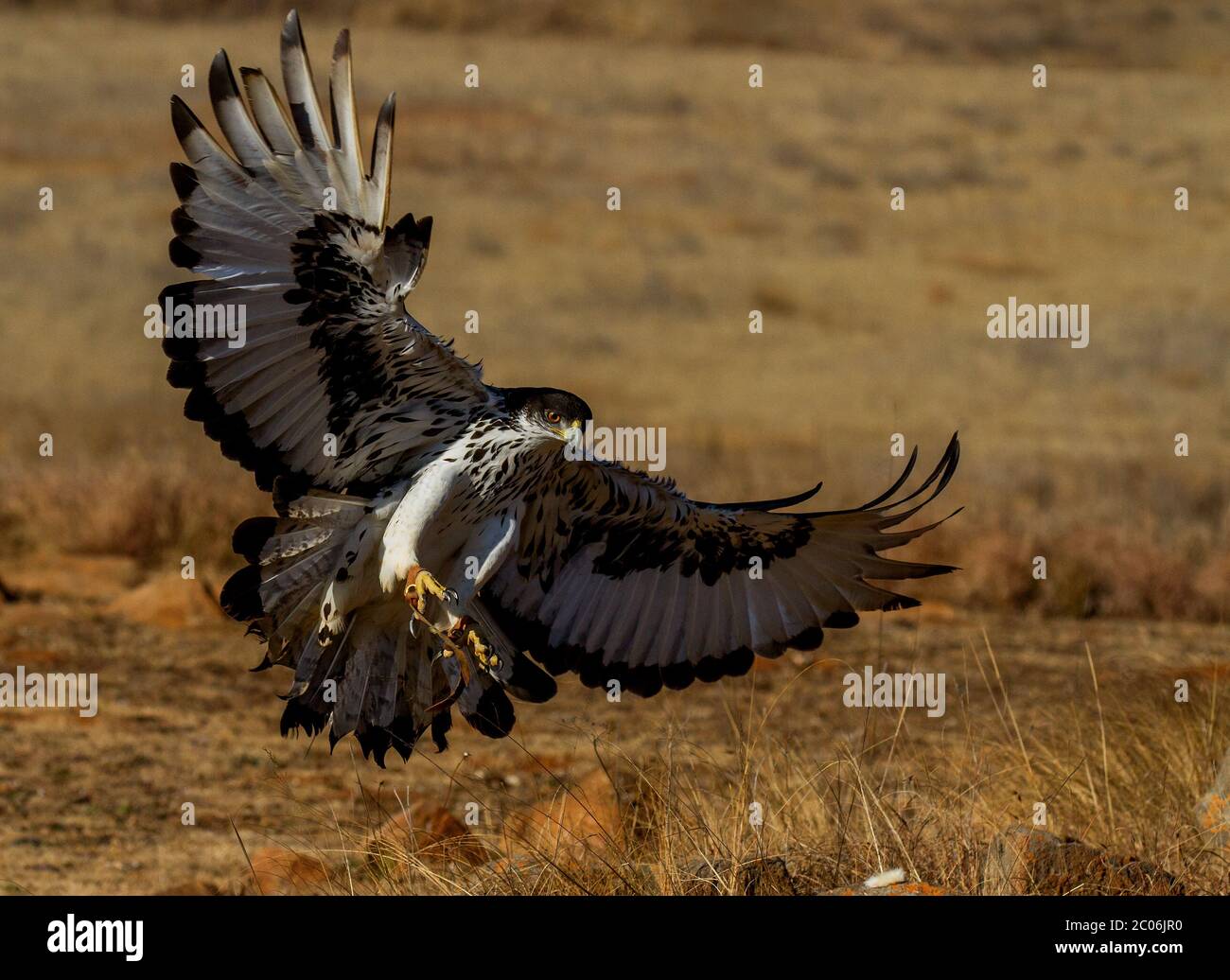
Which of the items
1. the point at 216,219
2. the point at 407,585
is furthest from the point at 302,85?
the point at 407,585

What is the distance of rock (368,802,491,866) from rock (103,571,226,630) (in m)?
4.59

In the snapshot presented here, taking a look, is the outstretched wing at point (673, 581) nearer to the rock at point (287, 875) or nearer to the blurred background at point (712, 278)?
the blurred background at point (712, 278)

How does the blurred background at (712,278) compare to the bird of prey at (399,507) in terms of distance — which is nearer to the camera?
the bird of prey at (399,507)

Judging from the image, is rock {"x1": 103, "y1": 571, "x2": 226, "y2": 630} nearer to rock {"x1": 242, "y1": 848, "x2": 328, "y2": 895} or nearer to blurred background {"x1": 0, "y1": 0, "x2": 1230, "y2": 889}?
blurred background {"x1": 0, "y1": 0, "x2": 1230, "y2": 889}

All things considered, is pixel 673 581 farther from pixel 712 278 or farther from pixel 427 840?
pixel 712 278

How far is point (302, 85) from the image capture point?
552 centimetres

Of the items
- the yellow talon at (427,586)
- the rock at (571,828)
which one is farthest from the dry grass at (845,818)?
the yellow talon at (427,586)

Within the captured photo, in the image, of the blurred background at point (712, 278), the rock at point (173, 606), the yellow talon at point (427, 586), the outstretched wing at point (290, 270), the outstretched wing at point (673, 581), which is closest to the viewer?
the outstretched wing at point (290, 270)

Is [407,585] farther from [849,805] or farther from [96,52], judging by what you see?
[96,52]

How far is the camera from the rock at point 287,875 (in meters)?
6.21

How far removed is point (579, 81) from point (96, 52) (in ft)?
44.6

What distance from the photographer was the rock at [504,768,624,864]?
581 centimetres

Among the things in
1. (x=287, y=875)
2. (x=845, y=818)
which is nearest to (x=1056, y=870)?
(x=845, y=818)

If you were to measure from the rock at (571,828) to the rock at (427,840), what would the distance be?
0.17 metres
